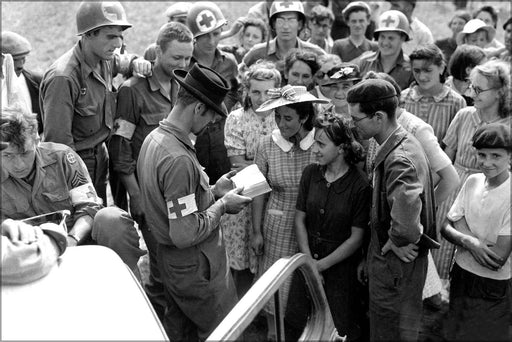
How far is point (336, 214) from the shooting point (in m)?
3.99

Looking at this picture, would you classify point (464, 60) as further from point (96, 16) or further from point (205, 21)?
point (96, 16)

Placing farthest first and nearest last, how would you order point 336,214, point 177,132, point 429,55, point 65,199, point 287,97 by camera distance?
point 429,55, point 287,97, point 336,214, point 65,199, point 177,132

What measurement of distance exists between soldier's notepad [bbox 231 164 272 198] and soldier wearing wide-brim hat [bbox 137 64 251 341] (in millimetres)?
80

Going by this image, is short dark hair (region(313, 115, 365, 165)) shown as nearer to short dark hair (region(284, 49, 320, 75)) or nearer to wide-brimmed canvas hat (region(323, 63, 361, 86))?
wide-brimmed canvas hat (region(323, 63, 361, 86))

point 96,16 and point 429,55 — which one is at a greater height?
point 96,16

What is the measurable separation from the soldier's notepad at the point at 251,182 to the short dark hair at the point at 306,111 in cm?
54

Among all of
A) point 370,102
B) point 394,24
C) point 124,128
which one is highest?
point 394,24

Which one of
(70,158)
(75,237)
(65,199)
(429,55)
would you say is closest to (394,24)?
(429,55)

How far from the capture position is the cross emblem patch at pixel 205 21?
560 centimetres

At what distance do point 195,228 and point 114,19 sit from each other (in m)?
1.86

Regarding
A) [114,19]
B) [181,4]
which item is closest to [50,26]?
[181,4]

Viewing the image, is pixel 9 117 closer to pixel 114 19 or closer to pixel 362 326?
pixel 114 19

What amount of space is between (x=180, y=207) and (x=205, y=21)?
2.73 metres

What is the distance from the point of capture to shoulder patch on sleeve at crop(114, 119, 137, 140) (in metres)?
4.64
